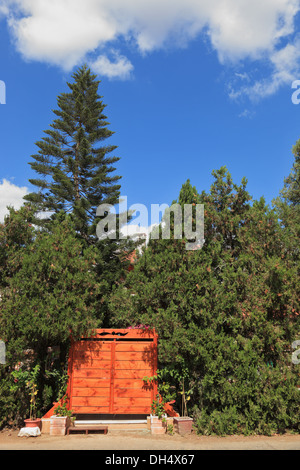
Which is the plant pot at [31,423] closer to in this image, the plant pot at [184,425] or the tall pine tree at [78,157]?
the plant pot at [184,425]

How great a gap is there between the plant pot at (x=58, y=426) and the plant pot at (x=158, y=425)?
1718 millimetres

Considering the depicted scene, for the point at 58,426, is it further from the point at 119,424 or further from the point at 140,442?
the point at 140,442

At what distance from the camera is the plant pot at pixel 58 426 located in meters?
6.86

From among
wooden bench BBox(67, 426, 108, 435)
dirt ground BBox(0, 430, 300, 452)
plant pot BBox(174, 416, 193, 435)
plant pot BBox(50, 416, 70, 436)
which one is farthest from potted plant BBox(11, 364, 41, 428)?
plant pot BBox(174, 416, 193, 435)

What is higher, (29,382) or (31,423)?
(29,382)

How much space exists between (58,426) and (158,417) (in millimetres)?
1983

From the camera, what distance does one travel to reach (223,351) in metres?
7.25

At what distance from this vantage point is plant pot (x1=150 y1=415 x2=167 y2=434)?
6.97 m

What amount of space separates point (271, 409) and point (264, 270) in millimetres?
2816

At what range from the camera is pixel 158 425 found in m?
7.01

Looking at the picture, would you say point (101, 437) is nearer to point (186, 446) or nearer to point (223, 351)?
point (186, 446)

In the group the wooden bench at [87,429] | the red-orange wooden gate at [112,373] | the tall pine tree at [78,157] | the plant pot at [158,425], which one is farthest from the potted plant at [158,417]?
the tall pine tree at [78,157]

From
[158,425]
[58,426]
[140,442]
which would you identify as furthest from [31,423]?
[158,425]
